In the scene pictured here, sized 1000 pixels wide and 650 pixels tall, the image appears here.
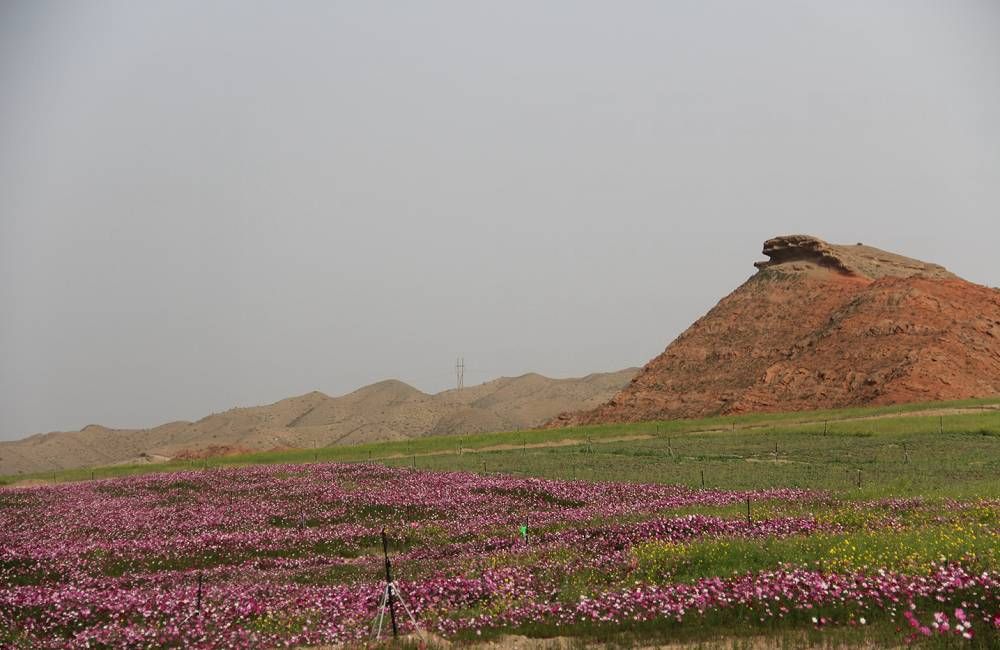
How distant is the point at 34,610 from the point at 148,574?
4284 mm

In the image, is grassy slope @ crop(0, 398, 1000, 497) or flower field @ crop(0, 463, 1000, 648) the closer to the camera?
flower field @ crop(0, 463, 1000, 648)

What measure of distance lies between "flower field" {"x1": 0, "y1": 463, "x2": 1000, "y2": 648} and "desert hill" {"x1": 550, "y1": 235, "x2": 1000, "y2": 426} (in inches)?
2550

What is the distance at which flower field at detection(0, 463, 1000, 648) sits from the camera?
1173 cm

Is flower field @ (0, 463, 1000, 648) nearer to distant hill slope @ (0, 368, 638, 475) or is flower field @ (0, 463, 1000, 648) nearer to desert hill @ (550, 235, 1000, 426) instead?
desert hill @ (550, 235, 1000, 426)

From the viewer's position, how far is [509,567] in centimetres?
1580

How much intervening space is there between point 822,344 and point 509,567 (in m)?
90.6

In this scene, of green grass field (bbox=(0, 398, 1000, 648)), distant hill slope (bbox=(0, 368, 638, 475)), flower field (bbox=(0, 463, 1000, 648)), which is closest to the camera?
green grass field (bbox=(0, 398, 1000, 648))

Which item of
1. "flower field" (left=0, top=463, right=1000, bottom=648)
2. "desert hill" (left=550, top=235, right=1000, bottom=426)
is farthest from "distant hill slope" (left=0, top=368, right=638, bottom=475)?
"flower field" (left=0, top=463, right=1000, bottom=648)

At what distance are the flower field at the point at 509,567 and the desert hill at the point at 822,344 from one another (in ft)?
212

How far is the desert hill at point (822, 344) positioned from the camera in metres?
84.1

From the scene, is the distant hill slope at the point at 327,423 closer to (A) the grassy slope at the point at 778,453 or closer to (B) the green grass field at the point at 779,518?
(A) the grassy slope at the point at 778,453

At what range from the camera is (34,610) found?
1483cm

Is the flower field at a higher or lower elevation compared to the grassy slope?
lower

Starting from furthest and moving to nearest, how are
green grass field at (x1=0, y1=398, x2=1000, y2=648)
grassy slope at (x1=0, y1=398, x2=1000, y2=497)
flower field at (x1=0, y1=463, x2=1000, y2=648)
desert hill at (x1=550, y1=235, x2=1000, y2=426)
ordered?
desert hill at (x1=550, y1=235, x2=1000, y2=426)
grassy slope at (x1=0, y1=398, x2=1000, y2=497)
flower field at (x1=0, y1=463, x2=1000, y2=648)
green grass field at (x1=0, y1=398, x2=1000, y2=648)
